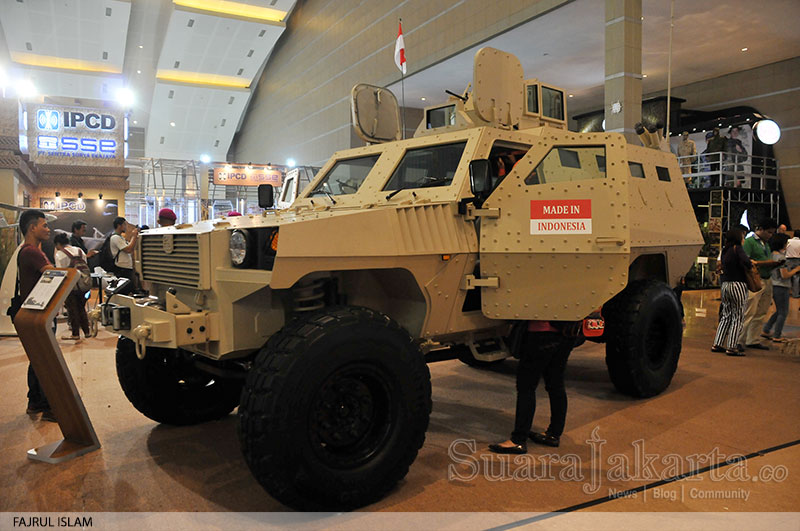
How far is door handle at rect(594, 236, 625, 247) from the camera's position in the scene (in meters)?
4.08

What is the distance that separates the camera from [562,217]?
4168 mm

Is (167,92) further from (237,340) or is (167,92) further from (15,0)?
(237,340)

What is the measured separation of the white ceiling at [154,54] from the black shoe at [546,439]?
24.1 meters

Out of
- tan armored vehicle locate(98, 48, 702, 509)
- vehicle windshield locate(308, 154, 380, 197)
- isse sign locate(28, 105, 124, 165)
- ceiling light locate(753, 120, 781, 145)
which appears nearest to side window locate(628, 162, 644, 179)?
tan armored vehicle locate(98, 48, 702, 509)

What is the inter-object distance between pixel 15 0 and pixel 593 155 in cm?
2521

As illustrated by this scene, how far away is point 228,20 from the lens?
2473 cm

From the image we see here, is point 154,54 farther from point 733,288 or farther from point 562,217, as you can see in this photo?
point 562,217

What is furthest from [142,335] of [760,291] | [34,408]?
[760,291]

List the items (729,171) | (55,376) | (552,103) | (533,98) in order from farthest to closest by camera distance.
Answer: (729,171)
(552,103)
(533,98)
(55,376)

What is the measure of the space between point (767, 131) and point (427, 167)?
1551 centimetres

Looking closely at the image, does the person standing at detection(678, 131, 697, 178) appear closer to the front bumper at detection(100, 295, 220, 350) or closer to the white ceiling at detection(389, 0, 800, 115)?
the white ceiling at detection(389, 0, 800, 115)

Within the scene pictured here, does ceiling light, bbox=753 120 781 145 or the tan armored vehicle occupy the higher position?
ceiling light, bbox=753 120 781 145

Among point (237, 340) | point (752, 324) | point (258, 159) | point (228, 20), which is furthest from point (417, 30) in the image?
point (258, 159)

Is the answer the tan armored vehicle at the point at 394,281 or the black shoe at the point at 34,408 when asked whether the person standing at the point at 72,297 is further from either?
the tan armored vehicle at the point at 394,281
